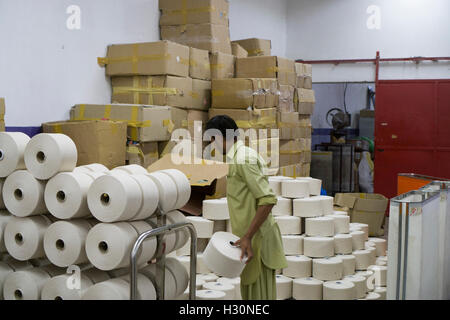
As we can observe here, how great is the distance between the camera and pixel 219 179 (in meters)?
5.71

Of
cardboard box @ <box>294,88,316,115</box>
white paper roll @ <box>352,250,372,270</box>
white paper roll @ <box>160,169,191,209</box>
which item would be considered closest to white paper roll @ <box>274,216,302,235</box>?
white paper roll @ <box>352,250,372,270</box>

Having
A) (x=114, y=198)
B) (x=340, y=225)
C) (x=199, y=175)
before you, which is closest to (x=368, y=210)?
(x=340, y=225)

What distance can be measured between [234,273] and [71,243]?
3.33 feet

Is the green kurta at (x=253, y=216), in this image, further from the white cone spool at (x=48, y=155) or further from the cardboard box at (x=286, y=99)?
the cardboard box at (x=286, y=99)

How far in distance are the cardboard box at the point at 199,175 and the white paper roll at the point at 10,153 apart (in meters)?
2.08

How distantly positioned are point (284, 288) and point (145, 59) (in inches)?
120

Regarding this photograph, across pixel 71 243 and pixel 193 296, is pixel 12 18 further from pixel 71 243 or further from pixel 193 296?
pixel 193 296

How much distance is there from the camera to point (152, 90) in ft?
20.6

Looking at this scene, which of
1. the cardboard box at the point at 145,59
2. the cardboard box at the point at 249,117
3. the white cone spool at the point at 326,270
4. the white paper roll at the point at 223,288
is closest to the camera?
the white paper roll at the point at 223,288

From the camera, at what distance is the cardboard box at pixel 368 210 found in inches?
293

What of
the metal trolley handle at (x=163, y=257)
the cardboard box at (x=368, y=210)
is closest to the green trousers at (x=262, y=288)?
the metal trolley handle at (x=163, y=257)

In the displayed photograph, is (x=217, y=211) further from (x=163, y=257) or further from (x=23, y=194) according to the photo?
(x=23, y=194)

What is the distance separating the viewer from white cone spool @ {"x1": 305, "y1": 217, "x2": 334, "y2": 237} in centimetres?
534
